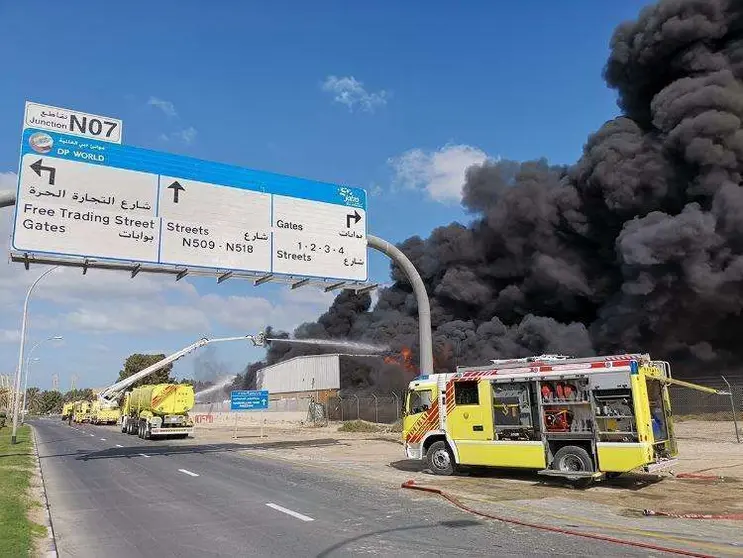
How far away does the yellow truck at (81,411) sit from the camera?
199ft

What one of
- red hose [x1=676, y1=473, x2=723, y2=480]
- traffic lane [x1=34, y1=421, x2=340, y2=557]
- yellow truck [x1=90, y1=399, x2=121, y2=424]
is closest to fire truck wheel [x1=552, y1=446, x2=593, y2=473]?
red hose [x1=676, y1=473, x2=723, y2=480]

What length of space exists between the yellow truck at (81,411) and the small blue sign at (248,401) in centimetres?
3339

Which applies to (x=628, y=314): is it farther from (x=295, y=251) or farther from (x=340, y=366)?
(x=340, y=366)

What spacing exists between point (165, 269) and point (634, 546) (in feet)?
46.3

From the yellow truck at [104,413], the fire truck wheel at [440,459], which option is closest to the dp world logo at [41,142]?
the fire truck wheel at [440,459]

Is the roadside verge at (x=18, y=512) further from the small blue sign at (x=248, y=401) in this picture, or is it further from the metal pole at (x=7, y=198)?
the small blue sign at (x=248, y=401)

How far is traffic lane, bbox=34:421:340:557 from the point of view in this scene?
25.3ft

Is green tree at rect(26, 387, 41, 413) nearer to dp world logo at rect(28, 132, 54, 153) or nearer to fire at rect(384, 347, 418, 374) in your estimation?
fire at rect(384, 347, 418, 374)

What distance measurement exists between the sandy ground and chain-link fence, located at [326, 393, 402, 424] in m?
20.3

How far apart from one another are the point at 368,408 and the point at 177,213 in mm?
27726

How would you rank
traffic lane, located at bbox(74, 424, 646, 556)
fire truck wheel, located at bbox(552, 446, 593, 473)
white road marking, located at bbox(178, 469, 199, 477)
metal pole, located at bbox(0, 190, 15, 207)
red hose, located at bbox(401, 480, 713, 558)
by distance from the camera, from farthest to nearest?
white road marking, located at bbox(178, 469, 199, 477) → metal pole, located at bbox(0, 190, 15, 207) → fire truck wheel, located at bbox(552, 446, 593, 473) → traffic lane, located at bbox(74, 424, 646, 556) → red hose, located at bbox(401, 480, 713, 558)

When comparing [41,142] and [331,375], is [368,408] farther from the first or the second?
[41,142]

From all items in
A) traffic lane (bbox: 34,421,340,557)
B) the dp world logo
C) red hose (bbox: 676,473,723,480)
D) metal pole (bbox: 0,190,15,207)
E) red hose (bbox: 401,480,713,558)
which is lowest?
red hose (bbox: 676,473,723,480)

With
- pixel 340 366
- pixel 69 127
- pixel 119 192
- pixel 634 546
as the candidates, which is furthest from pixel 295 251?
pixel 340 366
